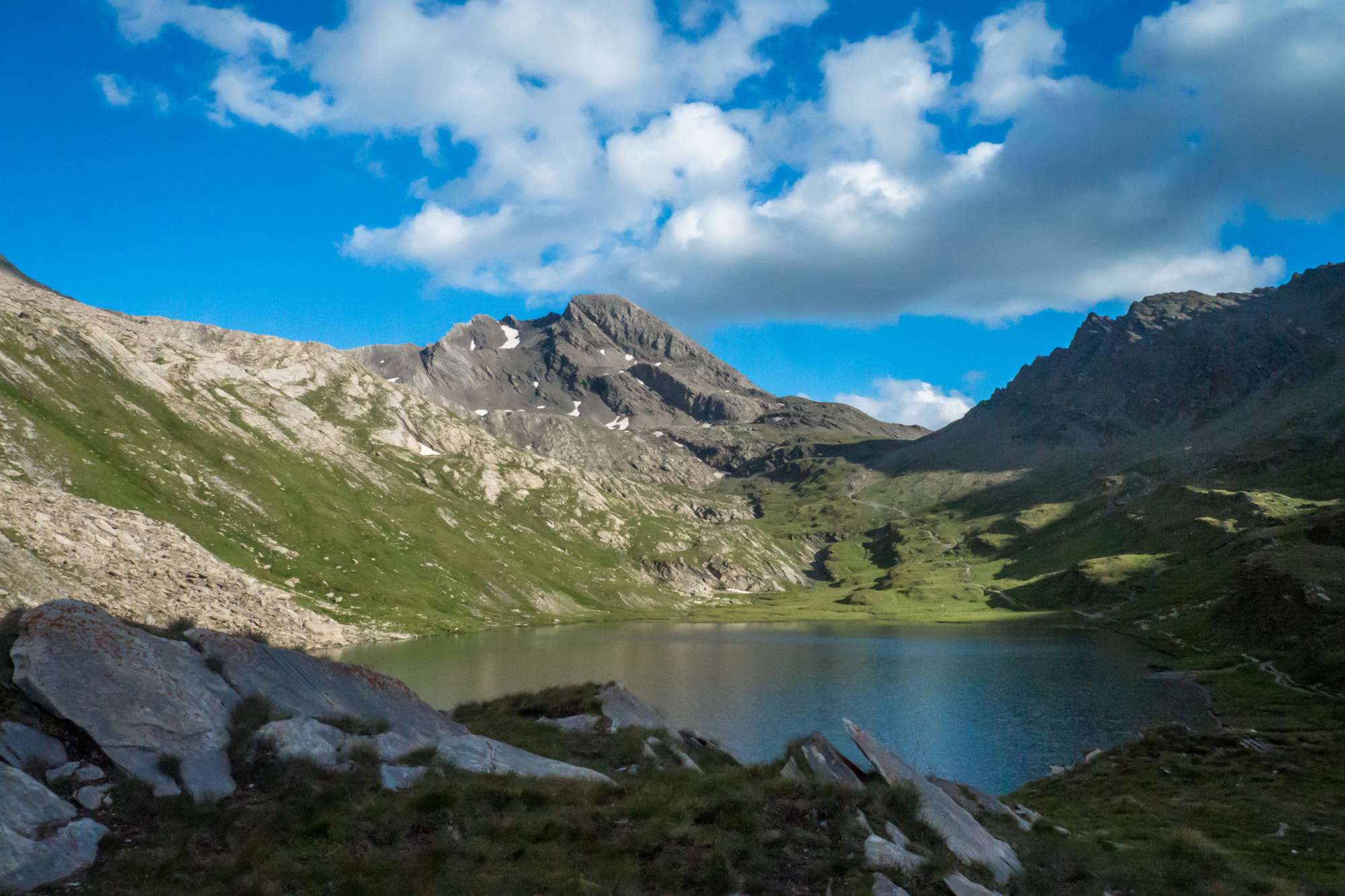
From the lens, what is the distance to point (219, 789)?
14.3m

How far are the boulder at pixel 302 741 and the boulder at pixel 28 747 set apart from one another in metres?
3.42

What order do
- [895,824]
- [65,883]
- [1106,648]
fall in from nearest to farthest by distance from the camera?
[65,883], [895,824], [1106,648]

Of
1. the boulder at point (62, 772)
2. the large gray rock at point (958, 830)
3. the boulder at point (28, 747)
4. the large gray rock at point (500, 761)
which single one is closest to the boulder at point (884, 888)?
the large gray rock at point (958, 830)

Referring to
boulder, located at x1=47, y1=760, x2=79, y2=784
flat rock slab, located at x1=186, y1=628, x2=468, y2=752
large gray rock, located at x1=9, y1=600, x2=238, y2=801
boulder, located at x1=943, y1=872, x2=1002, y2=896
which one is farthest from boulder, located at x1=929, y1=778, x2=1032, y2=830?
boulder, located at x1=47, y1=760, x2=79, y2=784

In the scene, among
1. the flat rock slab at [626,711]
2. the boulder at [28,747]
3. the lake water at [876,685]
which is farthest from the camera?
the lake water at [876,685]

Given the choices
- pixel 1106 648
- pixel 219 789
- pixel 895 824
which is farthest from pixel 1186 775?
pixel 1106 648

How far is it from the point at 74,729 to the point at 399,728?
26.0 feet

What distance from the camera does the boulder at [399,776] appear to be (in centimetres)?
1571

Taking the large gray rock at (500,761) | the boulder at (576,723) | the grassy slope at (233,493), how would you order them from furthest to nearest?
1. the grassy slope at (233,493)
2. the boulder at (576,723)
3. the large gray rock at (500,761)

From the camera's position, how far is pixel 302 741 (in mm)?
16109

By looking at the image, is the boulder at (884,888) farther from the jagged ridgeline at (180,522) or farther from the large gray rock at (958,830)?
the jagged ridgeline at (180,522)

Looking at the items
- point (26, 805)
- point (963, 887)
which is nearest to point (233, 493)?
point (26, 805)

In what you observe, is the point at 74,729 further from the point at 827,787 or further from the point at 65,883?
the point at 827,787

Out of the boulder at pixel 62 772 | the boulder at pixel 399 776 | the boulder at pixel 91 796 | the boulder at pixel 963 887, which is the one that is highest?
the boulder at pixel 62 772
